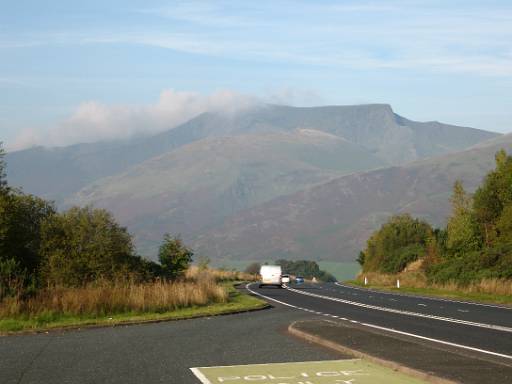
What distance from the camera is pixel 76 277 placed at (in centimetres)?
3106

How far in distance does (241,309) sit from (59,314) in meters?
6.65

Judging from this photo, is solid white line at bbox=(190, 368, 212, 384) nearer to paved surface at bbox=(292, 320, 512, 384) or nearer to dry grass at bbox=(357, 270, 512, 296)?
paved surface at bbox=(292, 320, 512, 384)

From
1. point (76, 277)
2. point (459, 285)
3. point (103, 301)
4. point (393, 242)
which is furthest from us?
point (393, 242)

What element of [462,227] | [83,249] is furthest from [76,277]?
[462,227]

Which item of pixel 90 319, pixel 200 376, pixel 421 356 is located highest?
pixel 421 356

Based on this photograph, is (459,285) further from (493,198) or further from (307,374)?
(307,374)

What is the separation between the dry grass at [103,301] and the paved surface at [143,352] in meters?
3.09

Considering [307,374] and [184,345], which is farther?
[184,345]

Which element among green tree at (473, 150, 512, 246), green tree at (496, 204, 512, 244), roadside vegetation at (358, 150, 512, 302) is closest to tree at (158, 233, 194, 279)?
roadside vegetation at (358, 150, 512, 302)

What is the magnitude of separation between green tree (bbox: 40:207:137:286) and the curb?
13462 millimetres

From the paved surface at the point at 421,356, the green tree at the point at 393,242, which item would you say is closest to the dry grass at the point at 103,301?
the paved surface at the point at 421,356

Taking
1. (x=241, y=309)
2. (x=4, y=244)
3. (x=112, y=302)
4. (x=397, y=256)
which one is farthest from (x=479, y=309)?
(x=397, y=256)

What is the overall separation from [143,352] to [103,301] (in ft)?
31.4

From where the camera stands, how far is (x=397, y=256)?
77000 mm
